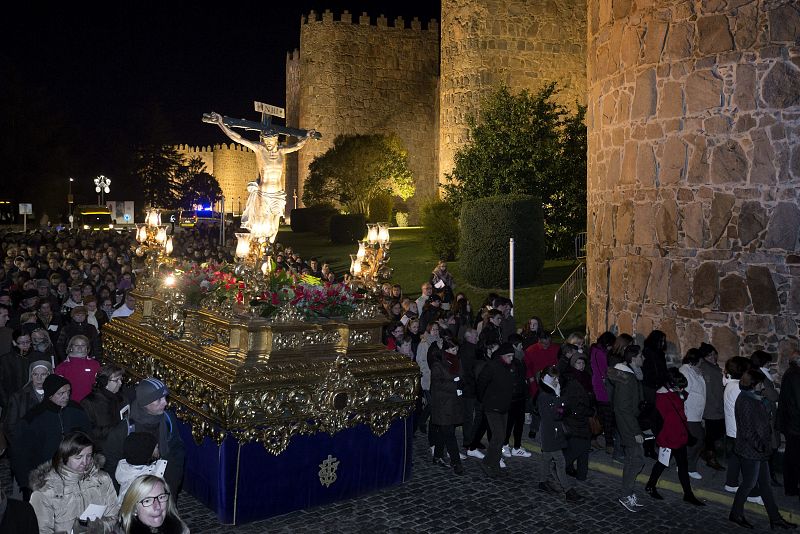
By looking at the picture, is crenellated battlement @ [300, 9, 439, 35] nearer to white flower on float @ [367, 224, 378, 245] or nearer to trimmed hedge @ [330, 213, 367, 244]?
trimmed hedge @ [330, 213, 367, 244]

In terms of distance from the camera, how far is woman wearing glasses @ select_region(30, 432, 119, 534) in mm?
4188

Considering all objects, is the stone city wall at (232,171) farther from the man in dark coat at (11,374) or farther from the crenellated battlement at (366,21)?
the man in dark coat at (11,374)

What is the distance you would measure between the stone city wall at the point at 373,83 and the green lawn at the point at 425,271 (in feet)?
25.0

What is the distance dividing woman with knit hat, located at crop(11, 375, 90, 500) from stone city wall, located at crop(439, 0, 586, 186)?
2033 centimetres

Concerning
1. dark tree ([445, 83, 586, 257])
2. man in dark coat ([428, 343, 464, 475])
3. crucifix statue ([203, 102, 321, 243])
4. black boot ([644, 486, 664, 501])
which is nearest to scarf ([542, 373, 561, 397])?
man in dark coat ([428, 343, 464, 475])

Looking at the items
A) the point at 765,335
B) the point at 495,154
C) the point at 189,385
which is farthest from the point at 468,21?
the point at 189,385

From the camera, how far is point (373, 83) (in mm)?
42156

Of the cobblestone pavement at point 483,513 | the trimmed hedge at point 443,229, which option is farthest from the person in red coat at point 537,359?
the trimmed hedge at point 443,229

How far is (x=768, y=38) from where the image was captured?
9539 mm

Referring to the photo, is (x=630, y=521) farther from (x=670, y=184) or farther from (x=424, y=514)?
(x=670, y=184)

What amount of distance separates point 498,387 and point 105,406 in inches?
154

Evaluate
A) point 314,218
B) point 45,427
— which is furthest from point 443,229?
point 45,427

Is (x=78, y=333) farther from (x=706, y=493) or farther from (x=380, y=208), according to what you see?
(x=380, y=208)

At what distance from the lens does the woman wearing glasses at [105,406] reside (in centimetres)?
623
